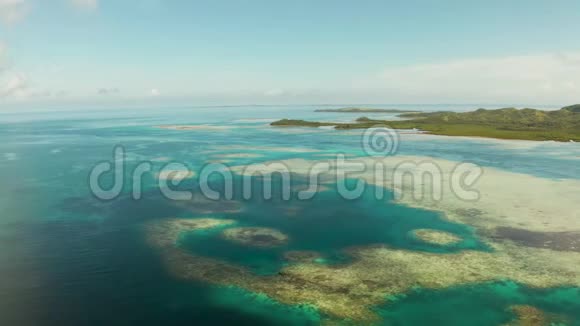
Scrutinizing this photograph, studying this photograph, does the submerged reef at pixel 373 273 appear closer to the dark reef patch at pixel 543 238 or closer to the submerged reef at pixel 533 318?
the dark reef patch at pixel 543 238

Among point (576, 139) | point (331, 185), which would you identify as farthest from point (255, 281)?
point (576, 139)

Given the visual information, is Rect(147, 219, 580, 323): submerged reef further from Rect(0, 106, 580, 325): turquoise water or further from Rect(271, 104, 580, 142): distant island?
Rect(271, 104, 580, 142): distant island

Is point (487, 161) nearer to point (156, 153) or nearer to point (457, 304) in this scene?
point (457, 304)
